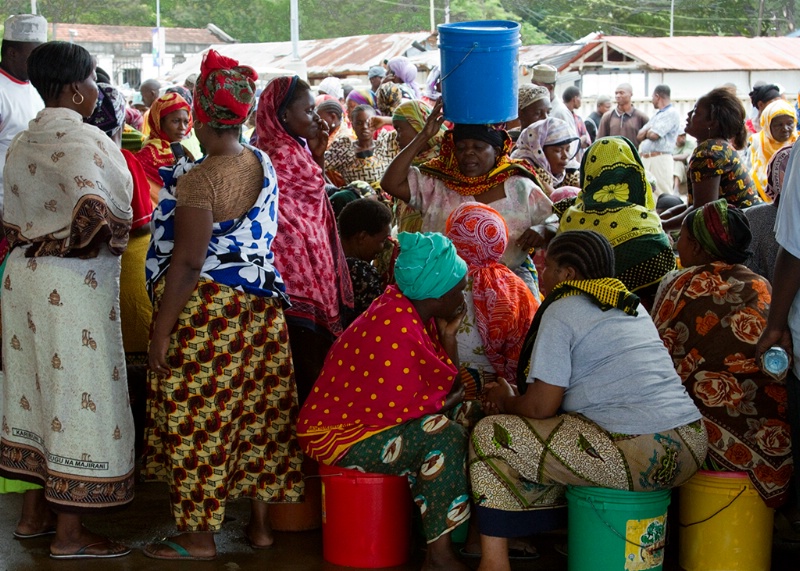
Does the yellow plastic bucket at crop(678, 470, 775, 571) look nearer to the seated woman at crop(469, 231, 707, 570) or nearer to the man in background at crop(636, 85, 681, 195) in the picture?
the seated woman at crop(469, 231, 707, 570)

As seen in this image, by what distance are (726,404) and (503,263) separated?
47.8 inches

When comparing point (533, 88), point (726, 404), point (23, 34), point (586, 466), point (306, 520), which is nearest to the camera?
point (586, 466)

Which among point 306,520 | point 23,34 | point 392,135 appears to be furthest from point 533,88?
point 306,520

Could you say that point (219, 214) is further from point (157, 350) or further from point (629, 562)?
point (629, 562)

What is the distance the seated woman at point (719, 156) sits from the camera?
16.3 ft

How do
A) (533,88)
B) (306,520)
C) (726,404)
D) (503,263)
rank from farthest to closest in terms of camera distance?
(533,88), (503,263), (306,520), (726,404)

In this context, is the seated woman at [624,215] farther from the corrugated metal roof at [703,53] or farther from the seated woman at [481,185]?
the corrugated metal roof at [703,53]

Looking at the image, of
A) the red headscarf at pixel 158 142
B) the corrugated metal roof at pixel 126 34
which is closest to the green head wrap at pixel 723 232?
the red headscarf at pixel 158 142

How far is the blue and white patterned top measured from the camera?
3484 millimetres

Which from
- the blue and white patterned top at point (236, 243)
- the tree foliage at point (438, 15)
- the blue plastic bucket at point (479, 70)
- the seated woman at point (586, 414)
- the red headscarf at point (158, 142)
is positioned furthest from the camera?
the tree foliage at point (438, 15)

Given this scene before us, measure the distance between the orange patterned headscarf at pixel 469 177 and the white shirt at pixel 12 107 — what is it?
1921mm

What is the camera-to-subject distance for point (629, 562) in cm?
328

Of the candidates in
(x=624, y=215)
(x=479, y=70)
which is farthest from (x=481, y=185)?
(x=624, y=215)

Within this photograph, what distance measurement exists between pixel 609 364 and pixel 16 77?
3174 millimetres
